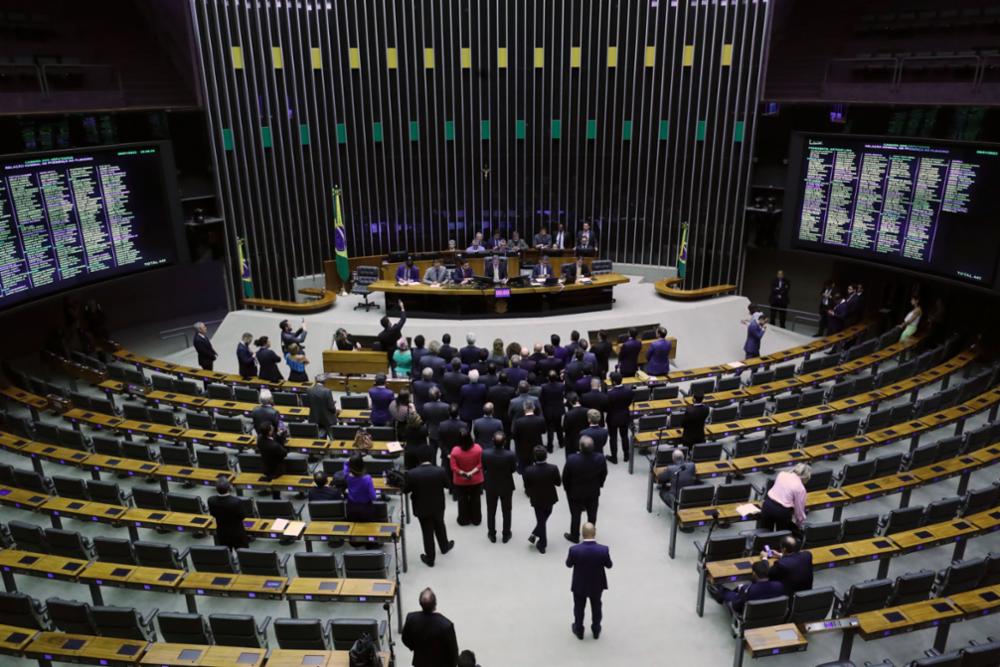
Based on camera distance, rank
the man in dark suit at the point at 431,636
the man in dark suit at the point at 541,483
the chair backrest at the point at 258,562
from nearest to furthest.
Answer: the man in dark suit at the point at 431,636 < the chair backrest at the point at 258,562 < the man in dark suit at the point at 541,483

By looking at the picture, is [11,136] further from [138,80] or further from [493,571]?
[493,571]

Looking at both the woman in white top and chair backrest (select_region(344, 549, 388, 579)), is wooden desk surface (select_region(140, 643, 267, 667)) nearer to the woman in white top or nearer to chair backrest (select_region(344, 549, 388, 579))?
chair backrest (select_region(344, 549, 388, 579))

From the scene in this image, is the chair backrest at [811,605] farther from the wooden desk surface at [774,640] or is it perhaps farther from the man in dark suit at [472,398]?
the man in dark suit at [472,398]

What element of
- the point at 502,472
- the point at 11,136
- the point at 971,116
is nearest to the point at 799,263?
the point at 971,116

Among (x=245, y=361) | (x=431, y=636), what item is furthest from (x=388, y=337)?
(x=431, y=636)

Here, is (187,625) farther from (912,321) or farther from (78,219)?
(912,321)

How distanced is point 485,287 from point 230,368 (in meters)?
4.90

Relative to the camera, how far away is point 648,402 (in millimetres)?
9906

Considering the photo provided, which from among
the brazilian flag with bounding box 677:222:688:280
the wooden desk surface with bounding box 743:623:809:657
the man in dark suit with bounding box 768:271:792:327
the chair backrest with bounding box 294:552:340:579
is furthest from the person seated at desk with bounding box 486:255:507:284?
the wooden desk surface with bounding box 743:623:809:657

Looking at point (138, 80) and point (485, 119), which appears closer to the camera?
point (138, 80)

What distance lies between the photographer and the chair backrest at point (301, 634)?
5566 mm

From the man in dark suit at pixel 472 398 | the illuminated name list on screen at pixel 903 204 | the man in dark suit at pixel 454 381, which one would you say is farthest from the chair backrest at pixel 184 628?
the illuminated name list on screen at pixel 903 204

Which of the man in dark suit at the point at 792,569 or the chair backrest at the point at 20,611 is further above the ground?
the man in dark suit at the point at 792,569

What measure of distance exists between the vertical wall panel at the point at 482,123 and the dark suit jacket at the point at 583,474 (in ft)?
35.1
